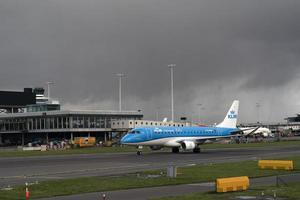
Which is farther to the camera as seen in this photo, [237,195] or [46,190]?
[46,190]

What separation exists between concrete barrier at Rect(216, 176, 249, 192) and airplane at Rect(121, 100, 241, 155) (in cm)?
4052

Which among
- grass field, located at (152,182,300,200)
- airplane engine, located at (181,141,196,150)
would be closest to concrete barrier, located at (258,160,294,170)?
grass field, located at (152,182,300,200)

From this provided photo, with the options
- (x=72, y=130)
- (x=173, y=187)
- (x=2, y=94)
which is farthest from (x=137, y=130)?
(x=2, y=94)

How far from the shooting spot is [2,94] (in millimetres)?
191125

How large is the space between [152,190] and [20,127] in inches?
5122

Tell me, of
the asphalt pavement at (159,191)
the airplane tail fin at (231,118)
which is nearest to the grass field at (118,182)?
the asphalt pavement at (159,191)

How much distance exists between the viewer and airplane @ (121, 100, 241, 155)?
67625 mm

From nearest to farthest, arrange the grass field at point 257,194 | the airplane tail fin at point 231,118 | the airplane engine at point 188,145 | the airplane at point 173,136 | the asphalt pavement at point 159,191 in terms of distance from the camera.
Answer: the grass field at point 257,194 → the asphalt pavement at point 159,191 → the airplane at point 173,136 → the airplane engine at point 188,145 → the airplane tail fin at point 231,118

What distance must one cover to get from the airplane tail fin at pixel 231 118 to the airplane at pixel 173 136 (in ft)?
11.7

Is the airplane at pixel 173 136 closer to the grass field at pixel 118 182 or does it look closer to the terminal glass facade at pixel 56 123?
the grass field at pixel 118 182

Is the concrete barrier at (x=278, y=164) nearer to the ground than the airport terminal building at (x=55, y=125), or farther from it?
nearer to the ground

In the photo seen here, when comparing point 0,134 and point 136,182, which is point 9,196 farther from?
point 0,134

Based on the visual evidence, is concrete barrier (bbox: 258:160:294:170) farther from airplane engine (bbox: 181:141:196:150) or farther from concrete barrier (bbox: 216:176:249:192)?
airplane engine (bbox: 181:141:196:150)

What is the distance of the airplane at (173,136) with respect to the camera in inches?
2662
